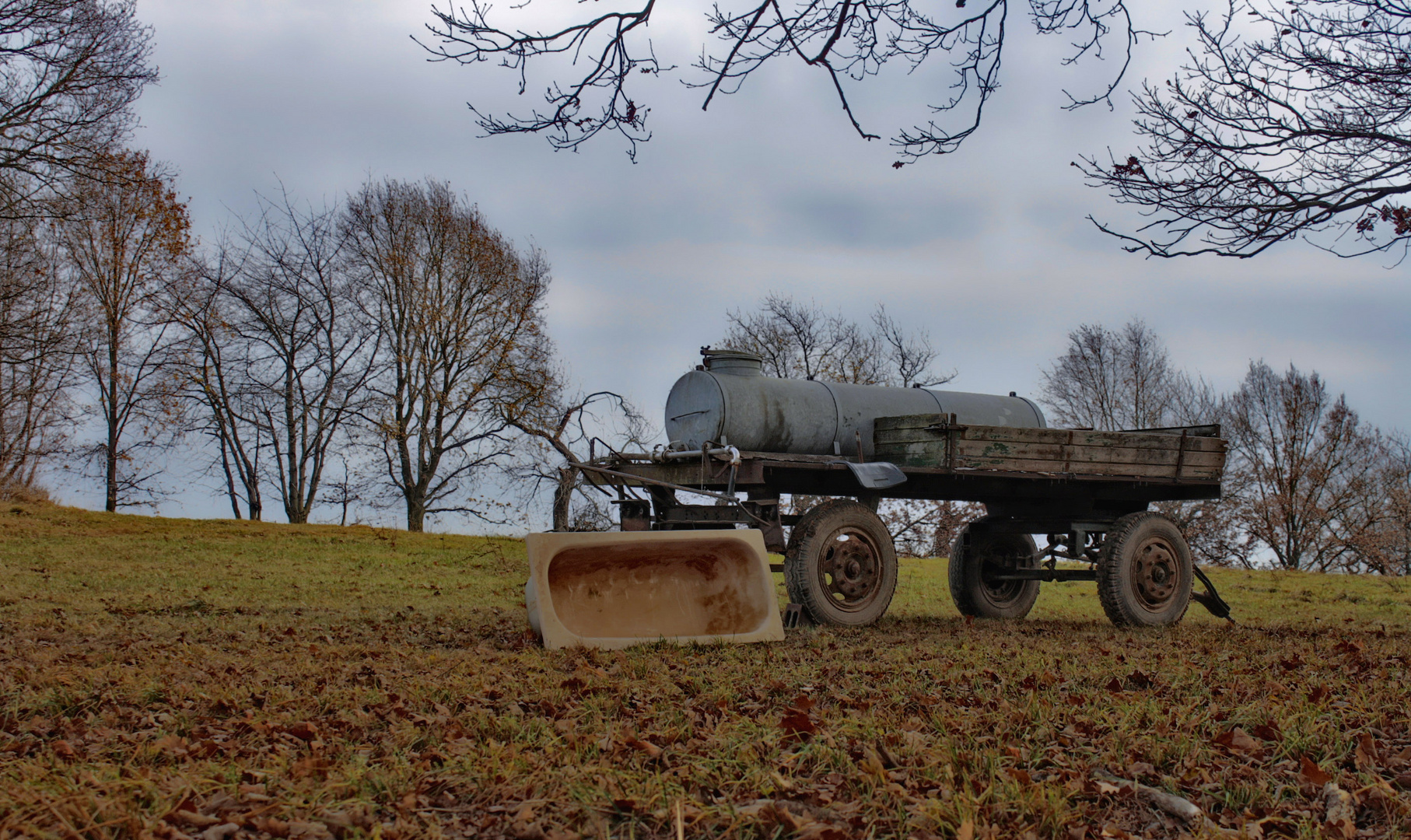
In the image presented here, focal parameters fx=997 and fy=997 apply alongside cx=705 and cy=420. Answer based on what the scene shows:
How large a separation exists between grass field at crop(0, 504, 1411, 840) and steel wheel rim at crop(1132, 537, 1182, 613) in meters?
1.61

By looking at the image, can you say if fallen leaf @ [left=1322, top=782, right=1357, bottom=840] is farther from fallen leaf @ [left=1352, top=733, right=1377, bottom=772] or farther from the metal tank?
the metal tank

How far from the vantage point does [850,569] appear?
8430 mm

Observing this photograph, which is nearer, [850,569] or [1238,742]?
[1238,742]

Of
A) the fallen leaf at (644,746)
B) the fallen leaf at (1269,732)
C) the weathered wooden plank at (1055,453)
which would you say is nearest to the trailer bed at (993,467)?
the weathered wooden plank at (1055,453)

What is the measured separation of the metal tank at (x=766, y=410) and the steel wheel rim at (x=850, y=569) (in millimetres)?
1016

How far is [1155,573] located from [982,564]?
1.73m

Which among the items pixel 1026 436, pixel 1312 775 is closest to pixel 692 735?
pixel 1312 775

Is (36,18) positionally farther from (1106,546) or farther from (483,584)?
(1106,546)

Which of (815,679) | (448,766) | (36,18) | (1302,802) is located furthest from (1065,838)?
(36,18)

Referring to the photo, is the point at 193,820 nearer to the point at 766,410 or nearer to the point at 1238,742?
the point at 1238,742

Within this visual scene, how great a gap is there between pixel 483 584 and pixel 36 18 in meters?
9.75

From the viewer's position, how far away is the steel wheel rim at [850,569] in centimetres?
832

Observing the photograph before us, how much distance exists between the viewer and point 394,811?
3.13m

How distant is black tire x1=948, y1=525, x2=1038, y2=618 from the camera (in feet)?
35.1
